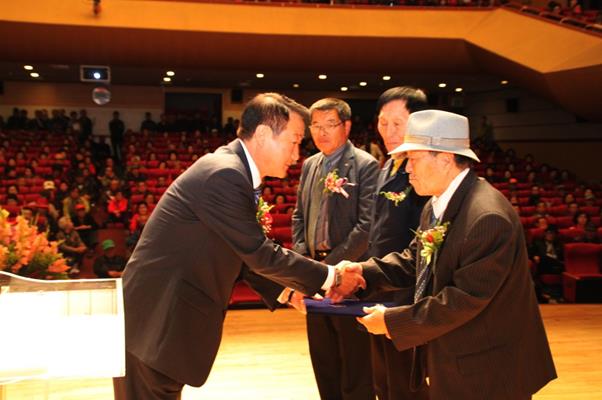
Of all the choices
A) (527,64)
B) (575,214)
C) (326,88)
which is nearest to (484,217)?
(575,214)

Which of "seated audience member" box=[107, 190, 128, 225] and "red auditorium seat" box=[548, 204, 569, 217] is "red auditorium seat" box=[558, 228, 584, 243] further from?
"seated audience member" box=[107, 190, 128, 225]

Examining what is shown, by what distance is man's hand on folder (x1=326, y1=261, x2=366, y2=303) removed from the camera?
9.11ft

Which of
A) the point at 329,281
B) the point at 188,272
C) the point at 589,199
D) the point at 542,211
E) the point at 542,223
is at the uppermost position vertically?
the point at 188,272

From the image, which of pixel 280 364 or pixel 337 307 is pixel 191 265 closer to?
pixel 337 307

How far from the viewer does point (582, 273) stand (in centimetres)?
804

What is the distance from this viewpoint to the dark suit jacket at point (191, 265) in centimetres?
223

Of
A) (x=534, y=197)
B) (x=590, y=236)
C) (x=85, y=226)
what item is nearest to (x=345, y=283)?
(x=590, y=236)

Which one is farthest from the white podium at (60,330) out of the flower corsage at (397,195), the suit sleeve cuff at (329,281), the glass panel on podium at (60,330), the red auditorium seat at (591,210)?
the red auditorium seat at (591,210)

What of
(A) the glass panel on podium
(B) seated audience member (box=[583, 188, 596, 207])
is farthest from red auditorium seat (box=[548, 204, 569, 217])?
(A) the glass panel on podium

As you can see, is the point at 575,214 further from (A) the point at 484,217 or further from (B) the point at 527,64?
(A) the point at 484,217

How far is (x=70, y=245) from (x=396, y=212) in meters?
6.44

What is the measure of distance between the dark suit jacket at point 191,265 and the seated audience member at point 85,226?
761cm

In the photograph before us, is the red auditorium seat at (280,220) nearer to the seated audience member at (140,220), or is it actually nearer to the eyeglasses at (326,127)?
the seated audience member at (140,220)

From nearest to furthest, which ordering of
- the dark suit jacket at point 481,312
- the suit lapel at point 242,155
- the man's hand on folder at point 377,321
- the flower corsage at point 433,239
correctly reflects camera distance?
the dark suit jacket at point 481,312
the flower corsage at point 433,239
the man's hand on folder at point 377,321
the suit lapel at point 242,155
